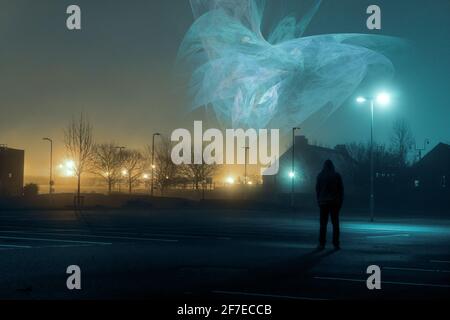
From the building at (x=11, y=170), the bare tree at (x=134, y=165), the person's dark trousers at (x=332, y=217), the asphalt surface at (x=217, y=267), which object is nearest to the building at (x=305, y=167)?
the bare tree at (x=134, y=165)

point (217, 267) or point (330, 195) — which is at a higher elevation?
point (330, 195)

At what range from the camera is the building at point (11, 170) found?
97506 mm

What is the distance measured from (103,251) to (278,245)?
4.39 m

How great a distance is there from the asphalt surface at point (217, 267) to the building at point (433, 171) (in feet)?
206

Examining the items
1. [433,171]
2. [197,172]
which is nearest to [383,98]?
[433,171]

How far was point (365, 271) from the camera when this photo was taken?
11469mm

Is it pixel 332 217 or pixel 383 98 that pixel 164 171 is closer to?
pixel 383 98

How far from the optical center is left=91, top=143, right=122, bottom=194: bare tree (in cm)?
9350

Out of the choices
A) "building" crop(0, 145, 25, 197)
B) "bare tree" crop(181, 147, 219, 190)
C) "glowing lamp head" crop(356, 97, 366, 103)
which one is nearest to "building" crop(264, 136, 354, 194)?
"bare tree" crop(181, 147, 219, 190)

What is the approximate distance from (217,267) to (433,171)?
72252 mm

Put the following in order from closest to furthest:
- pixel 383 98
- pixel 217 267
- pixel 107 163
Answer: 1. pixel 217 267
2. pixel 383 98
3. pixel 107 163

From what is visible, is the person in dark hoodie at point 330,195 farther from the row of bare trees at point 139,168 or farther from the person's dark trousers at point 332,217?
the row of bare trees at point 139,168

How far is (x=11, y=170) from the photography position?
100 meters
